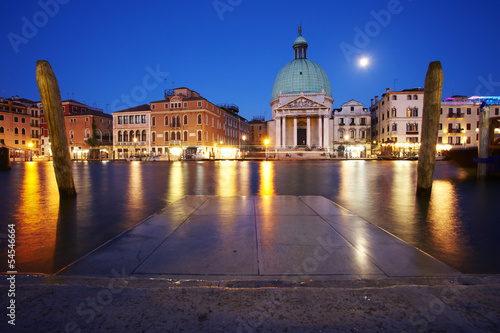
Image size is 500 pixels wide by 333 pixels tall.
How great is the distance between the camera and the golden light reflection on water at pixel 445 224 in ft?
11.4

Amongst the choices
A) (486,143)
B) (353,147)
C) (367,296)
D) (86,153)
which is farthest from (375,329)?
(86,153)

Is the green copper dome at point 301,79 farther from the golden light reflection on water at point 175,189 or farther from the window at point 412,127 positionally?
the golden light reflection on water at point 175,189

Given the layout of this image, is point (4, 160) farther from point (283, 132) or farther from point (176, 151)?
point (283, 132)


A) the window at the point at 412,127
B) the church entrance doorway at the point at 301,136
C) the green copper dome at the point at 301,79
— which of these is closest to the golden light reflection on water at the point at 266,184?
the church entrance doorway at the point at 301,136

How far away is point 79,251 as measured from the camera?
3.24 meters

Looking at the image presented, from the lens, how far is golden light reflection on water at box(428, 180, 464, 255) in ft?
11.4

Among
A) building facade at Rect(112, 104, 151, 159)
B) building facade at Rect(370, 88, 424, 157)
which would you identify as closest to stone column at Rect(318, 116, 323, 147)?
building facade at Rect(370, 88, 424, 157)

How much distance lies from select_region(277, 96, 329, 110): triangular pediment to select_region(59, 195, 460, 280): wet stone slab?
56778mm

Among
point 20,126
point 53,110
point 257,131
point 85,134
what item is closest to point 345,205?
point 53,110

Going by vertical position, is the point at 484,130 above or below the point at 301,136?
below

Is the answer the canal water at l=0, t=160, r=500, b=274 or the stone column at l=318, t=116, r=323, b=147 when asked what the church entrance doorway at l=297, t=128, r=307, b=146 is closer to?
the stone column at l=318, t=116, r=323, b=147

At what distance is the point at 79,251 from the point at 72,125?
248 feet

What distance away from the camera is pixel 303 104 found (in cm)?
5906

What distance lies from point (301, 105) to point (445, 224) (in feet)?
187
